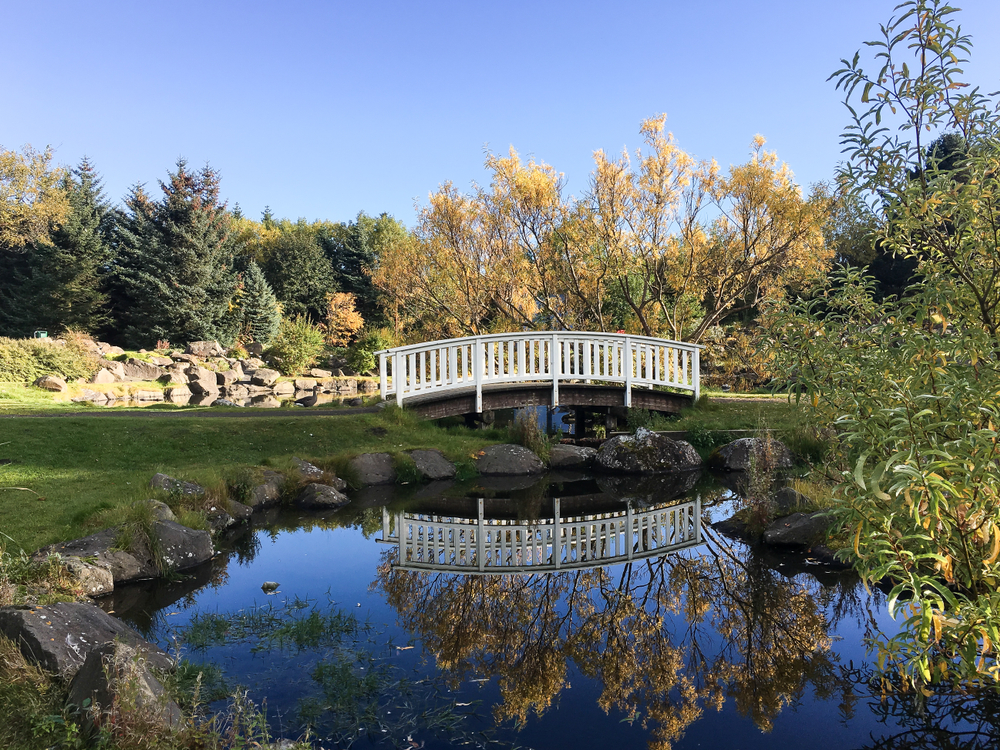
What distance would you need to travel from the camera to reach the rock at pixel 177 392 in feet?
61.1

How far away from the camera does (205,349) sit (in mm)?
23594

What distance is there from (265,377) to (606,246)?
12.9 m

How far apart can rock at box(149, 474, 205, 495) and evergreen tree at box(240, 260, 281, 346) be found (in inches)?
864

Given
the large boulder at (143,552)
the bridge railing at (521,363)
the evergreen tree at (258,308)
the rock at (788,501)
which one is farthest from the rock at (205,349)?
the rock at (788,501)

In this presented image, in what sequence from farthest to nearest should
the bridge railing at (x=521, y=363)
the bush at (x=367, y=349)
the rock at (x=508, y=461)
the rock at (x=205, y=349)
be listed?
the bush at (x=367, y=349), the rock at (x=205, y=349), the bridge railing at (x=521, y=363), the rock at (x=508, y=461)

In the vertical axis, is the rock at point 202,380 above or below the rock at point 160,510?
above

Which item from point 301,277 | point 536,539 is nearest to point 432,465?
point 536,539

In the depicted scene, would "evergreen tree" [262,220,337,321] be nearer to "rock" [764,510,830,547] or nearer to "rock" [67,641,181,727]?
"rock" [764,510,830,547]

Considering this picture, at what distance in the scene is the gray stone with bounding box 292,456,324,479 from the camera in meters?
7.80

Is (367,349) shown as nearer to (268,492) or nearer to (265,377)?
(265,377)

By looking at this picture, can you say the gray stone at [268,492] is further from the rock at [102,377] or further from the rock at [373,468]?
the rock at [102,377]

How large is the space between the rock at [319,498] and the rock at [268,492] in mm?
240

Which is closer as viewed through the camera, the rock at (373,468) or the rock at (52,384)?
the rock at (373,468)

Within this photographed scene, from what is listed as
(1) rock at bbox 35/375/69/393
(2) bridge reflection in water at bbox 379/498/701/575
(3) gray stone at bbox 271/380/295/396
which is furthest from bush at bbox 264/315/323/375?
(2) bridge reflection in water at bbox 379/498/701/575
